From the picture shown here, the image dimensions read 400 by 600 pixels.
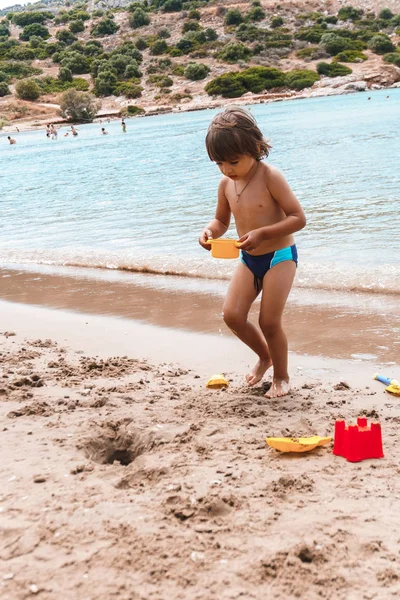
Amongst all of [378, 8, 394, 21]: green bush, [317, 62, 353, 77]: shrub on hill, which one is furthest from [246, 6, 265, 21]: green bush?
[317, 62, 353, 77]: shrub on hill

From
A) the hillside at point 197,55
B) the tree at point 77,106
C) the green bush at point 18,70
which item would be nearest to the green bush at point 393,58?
the hillside at point 197,55

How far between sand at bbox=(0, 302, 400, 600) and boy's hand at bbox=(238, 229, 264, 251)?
0.80m

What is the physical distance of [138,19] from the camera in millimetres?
96250

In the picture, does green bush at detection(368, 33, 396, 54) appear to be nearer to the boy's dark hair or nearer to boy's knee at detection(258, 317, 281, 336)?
the boy's dark hair

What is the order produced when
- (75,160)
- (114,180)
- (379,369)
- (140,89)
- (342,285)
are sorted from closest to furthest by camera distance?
(379,369)
(342,285)
(114,180)
(75,160)
(140,89)

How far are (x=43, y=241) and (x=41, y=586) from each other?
829cm

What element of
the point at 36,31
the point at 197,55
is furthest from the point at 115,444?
the point at 36,31

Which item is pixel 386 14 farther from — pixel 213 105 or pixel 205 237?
pixel 205 237

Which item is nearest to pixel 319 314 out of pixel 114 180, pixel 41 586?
pixel 41 586

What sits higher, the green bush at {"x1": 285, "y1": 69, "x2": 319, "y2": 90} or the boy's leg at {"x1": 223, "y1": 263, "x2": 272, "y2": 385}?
the boy's leg at {"x1": 223, "y1": 263, "x2": 272, "y2": 385}

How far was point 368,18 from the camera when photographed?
313 ft

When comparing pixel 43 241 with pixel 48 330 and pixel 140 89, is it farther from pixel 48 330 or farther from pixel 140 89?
pixel 140 89

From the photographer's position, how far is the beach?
1.95m

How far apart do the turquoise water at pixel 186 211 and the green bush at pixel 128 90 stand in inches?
1947
